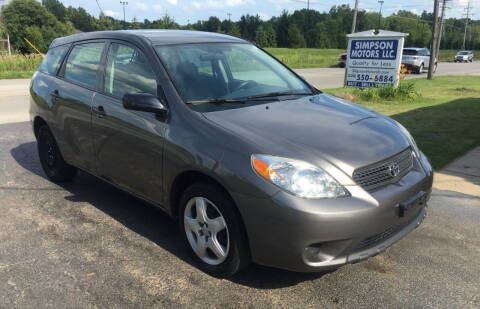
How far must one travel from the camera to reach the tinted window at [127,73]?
3.67 meters

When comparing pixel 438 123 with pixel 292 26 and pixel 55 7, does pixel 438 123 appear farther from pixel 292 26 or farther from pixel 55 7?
pixel 55 7

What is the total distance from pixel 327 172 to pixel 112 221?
2.35 meters

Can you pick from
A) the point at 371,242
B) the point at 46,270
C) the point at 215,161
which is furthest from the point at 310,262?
the point at 46,270

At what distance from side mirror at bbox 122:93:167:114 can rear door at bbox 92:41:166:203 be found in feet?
0.35

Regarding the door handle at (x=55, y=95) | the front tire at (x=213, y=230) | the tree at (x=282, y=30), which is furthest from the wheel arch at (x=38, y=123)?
the tree at (x=282, y=30)

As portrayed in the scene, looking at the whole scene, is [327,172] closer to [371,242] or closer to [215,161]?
[371,242]

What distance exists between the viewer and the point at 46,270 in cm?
326

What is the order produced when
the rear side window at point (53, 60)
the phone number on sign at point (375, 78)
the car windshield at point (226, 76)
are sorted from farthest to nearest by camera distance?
the phone number on sign at point (375, 78) < the rear side window at point (53, 60) < the car windshield at point (226, 76)

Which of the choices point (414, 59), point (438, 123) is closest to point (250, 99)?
point (438, 123)

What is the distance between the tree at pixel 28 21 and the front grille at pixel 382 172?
233 ft

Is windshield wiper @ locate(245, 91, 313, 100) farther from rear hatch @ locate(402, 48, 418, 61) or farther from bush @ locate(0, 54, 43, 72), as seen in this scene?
rear hatch @ locate(402, 48, 418, 61)

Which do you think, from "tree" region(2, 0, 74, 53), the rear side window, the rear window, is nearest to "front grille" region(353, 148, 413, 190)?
the rear side window

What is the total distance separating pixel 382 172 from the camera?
2.93 m

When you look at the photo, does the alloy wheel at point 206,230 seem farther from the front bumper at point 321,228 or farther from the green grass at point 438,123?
the green grass at point 438,123
